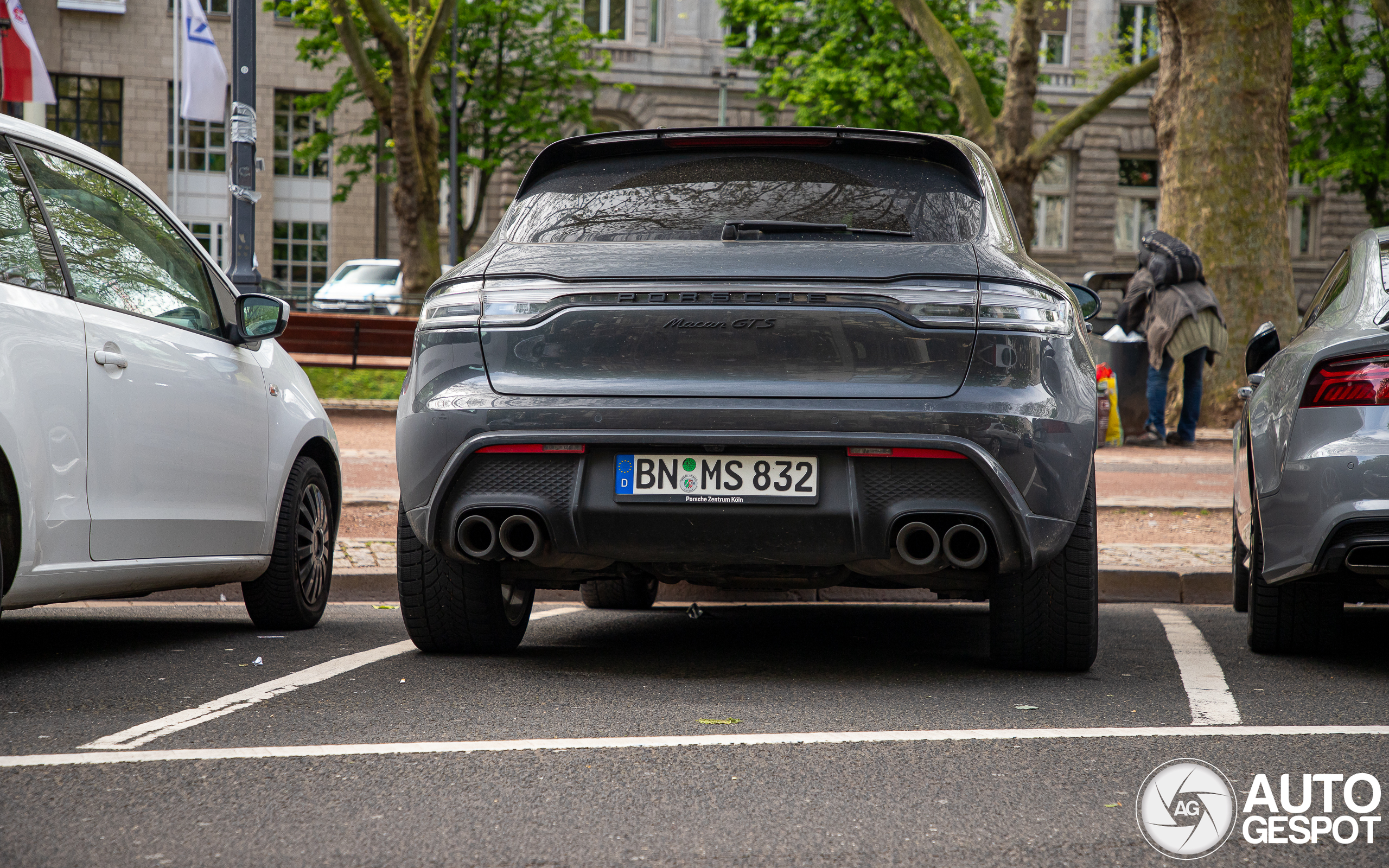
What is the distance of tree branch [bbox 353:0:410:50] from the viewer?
2016 centimetres

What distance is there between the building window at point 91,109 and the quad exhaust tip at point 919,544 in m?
40.4

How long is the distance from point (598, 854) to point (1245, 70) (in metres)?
15.4

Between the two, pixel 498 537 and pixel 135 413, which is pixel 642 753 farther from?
pixel 135 413

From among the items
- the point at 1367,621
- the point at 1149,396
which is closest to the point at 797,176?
the point at 1367,621

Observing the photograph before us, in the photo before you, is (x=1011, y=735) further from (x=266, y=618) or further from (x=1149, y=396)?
(x=1149, y=396)

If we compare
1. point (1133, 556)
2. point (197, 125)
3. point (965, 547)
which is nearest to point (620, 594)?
point (965, 547)

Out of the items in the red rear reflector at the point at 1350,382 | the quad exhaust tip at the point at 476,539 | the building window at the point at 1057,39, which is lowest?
the quad exhaust tip at the point at 476,539

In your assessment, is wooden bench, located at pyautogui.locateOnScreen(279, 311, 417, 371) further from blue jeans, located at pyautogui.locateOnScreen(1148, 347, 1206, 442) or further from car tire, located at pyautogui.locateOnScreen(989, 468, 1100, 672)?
car tire, located at pyautogui.locateOnScreen(989, 468, 1100, 672)

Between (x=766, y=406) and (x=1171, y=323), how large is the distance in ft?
37.2

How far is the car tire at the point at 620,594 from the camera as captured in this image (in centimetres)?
651

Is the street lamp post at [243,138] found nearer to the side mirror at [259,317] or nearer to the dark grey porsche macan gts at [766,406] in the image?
the side mirror at [259,317]

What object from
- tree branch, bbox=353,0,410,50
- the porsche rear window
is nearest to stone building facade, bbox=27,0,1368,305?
tree branch, bbox=353,0,410,50

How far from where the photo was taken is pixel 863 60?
1362 inches

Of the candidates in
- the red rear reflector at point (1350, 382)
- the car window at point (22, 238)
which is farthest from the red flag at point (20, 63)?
the red rear reflector at point (1350, 382)
